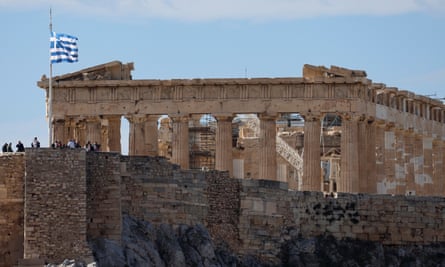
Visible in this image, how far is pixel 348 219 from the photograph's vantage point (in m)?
72.8

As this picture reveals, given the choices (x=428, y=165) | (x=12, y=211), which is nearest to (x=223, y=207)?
(x=12, y=211)

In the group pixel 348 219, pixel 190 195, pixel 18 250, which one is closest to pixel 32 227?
pixel 18 250

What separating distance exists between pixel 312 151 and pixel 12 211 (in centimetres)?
3731

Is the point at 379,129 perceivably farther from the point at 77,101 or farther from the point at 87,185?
the point at 87,185

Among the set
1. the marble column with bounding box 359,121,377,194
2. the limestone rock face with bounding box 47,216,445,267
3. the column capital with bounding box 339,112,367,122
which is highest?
the column capital with bounding box 339,112,367,122

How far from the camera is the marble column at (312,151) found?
95.6 metres

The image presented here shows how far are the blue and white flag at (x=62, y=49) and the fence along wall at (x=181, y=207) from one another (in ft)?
23.5

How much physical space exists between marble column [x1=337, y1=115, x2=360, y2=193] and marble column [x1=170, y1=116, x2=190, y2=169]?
7176 millimetres

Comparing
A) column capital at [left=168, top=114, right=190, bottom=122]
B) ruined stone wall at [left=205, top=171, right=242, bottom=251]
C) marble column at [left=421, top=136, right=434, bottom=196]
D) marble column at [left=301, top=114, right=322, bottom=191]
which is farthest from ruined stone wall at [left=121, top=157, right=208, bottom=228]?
marble column at [left=421, top=136, right=434, bottom=196]

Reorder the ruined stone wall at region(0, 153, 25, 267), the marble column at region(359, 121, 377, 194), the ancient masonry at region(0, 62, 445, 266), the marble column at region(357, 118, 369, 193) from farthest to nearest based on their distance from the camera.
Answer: the marble column at region(359, 121, 377, 194) < the marble column at region(357, 118, 369, 193) < the ruined stone wall at region(0, 153, 25, 267) < the ancient masonry at region(0, 62, 445, 266)

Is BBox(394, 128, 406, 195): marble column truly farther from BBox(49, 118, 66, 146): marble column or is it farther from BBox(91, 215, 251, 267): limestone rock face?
BBox(91, 215, 251, 267): limestone rock face

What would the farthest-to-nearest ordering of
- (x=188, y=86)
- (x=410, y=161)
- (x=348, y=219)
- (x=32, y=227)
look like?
(x=410, y=161), (x=188, y=86), (x=348, y=219), (x=32, y=227)

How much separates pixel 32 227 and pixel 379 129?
4242cm

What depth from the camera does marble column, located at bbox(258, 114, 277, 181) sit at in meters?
96.1
